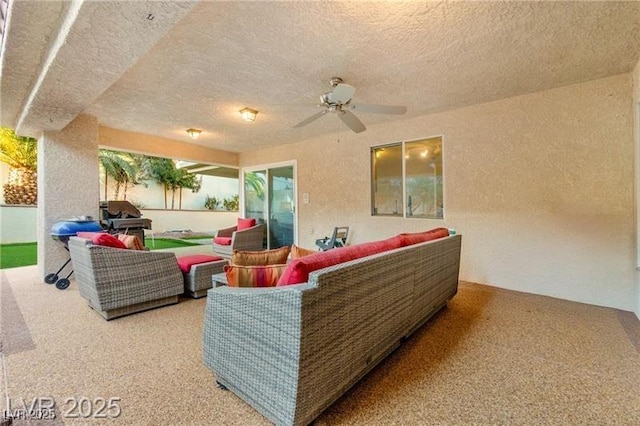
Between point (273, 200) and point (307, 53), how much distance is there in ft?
14.6

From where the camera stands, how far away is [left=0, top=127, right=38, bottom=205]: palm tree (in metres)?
5.89

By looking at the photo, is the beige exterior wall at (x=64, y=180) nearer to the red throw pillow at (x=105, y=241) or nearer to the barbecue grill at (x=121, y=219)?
the barbecue grill at (x=121, y=219)

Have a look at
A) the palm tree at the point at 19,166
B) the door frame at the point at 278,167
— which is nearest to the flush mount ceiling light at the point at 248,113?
the door frame at the point at 278,167

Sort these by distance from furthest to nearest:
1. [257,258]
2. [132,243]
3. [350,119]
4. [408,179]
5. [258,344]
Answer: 1. [408,179]
2. [350,119]
3. [132,243]
4. [257,258]
5. [258,344]

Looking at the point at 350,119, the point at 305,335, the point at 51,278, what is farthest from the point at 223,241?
the point at 305,335

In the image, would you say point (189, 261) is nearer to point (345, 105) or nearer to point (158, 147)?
point (345, 105)

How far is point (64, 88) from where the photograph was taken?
262 centimetres

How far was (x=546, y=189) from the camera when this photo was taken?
3393mm

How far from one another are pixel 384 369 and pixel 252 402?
90 centimetres

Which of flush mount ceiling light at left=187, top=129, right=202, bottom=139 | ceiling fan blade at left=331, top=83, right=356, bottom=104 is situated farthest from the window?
flush mount ceiling light at left=187, top=129, right=202, bottom=139

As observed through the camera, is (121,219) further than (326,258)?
Yes

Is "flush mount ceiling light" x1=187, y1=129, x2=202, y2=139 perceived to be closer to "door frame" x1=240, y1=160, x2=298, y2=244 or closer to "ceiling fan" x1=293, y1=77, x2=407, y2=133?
"door frame" x1=240, y1=160, x2=298, y2=244

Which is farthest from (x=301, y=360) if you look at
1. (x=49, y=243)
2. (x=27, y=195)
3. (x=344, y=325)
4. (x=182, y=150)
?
(x=27, y=195)

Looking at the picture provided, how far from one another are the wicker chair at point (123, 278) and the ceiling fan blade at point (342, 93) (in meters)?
2.45
